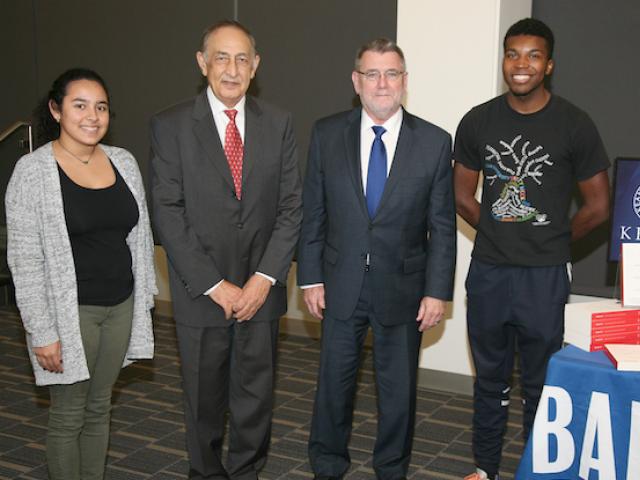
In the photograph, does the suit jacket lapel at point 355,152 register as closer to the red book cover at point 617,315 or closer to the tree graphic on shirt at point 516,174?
the tree graphic on shirt at point 516,174

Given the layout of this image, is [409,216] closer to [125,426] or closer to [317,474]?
[317,474]

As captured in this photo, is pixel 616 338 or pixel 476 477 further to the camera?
pixel 476 477

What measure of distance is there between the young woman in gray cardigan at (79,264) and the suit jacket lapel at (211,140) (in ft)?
0.93

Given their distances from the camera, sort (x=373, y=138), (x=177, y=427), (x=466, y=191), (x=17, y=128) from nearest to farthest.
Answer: (x=373, y=138) < (x=466, y=191) < (x=177, y=427) < (x=17, y=128)

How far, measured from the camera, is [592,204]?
10.6 feet

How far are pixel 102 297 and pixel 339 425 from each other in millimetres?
1147

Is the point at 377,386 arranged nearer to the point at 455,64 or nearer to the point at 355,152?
the point at 355,152

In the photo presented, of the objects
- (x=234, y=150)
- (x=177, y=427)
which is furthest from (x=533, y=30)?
(x=177, y=427)

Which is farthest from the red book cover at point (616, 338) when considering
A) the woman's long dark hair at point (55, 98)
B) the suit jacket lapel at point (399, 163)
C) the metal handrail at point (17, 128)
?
the metal handrail at point (17, 128)

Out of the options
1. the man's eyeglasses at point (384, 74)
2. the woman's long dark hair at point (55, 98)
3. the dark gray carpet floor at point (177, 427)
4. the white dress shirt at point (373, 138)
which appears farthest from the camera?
the dark gray carpet floor at point (177, 427)

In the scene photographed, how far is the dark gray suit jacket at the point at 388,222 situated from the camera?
3100 mm

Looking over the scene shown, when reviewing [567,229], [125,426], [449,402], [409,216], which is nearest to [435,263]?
[409,216]

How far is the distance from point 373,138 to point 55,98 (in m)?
1.21

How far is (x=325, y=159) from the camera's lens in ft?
10.5
